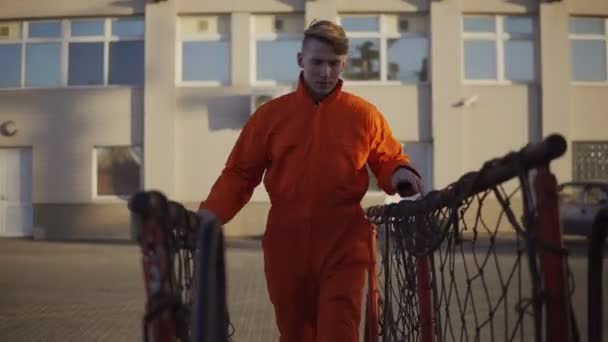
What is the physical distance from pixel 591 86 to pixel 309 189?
18508mm

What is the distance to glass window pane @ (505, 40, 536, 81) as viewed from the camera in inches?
768

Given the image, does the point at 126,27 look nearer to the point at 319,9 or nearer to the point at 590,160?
the point at 319,9

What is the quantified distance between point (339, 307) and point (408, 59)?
17030 mm

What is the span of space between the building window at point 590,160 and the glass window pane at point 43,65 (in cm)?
1408

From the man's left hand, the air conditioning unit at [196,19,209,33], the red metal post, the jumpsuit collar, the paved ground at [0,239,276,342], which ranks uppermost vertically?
the air conditioning unit at [196,19,209,33]

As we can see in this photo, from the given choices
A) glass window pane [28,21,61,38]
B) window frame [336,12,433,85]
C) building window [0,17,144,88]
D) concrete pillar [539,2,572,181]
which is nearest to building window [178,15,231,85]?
building window [0,17,144,88]

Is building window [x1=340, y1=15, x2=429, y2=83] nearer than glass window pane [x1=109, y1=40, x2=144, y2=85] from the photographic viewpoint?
Yes

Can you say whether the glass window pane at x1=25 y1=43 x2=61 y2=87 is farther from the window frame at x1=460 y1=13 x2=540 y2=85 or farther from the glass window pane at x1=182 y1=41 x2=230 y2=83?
the window frame at x1=460 y1=13 x2=540 y2=85

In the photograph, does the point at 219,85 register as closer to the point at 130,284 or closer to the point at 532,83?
the point at 532,83

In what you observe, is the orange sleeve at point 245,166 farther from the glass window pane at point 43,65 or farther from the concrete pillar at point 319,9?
the glass window pane at point 43,65

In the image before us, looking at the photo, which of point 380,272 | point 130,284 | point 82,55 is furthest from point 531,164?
point 82,55

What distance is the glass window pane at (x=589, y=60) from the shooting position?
1978 cm

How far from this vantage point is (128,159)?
19.5 m

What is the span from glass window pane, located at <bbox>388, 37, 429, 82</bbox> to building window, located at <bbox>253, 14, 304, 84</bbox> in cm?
255
